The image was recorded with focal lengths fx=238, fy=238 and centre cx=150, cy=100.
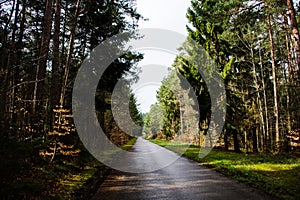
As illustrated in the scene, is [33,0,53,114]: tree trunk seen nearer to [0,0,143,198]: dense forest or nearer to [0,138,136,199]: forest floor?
[0,0,143,198]: dense forest

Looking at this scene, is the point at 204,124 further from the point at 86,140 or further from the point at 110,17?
the point at 110,17

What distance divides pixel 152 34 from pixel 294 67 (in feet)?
40.8

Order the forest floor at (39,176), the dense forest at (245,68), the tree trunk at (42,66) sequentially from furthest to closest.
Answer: the dense forest at (245,68) < the tree trunk at (42,66) < the forest floor at (39,176)

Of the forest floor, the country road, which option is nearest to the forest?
the forest floor

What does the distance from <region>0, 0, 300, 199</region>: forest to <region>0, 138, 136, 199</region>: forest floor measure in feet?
0.08

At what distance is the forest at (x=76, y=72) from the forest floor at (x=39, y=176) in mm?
26

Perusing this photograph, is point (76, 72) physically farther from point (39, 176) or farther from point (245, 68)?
point (245, 68)

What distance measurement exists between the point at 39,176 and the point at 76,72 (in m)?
10.4

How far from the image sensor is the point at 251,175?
896 cm

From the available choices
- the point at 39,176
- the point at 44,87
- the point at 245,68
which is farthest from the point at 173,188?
the point at 245,68

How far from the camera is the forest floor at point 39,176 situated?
16.4ft

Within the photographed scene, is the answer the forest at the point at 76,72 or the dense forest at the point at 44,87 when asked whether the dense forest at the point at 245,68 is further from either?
the dense forest at the point at 44,87

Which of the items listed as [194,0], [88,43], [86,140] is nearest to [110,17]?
[88,43]

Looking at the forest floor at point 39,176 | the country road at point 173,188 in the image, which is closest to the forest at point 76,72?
the forest floor at point 39,176
